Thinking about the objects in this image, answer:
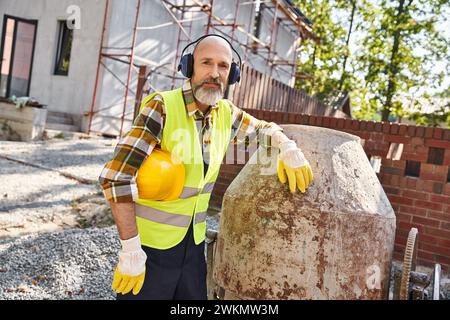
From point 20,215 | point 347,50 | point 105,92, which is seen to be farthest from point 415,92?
point 20,215

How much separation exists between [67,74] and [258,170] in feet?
35.3

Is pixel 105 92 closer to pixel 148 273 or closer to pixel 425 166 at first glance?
pixel 425 166

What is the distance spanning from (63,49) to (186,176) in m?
11.5

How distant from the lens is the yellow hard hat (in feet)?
6.49

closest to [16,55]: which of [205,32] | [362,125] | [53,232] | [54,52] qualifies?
[54,52]

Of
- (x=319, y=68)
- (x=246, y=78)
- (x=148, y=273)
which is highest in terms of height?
(x=319, y=68)

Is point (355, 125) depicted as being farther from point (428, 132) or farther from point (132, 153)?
point (132, 153)

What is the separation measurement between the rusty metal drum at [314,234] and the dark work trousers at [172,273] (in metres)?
0.30

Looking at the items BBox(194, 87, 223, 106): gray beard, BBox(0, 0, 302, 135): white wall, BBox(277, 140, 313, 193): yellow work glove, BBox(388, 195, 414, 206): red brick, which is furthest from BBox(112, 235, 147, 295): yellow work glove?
BBox(0, 0, 302, 135): white wall

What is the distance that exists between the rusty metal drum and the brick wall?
2200mm

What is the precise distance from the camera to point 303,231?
228 cm

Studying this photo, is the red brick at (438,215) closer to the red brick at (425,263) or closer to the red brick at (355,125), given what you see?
the red brick at (425,263)

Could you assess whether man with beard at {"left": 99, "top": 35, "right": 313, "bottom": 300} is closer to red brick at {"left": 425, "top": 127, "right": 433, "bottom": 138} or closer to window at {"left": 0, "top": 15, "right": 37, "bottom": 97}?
red brick at {"left": 425, "top": 127, "right": 433, "bottom": 138}

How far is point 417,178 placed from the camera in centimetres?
448
